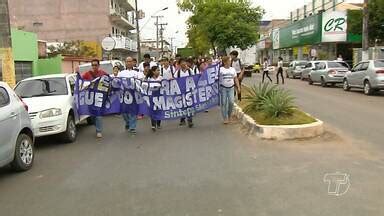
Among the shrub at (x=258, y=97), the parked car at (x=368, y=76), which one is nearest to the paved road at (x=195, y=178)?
the shrub at (x=258, y=97)

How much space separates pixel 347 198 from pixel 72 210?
10.5 feet

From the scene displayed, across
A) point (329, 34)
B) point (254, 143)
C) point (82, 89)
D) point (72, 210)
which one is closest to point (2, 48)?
point (82, 89)

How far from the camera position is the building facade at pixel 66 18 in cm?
5619

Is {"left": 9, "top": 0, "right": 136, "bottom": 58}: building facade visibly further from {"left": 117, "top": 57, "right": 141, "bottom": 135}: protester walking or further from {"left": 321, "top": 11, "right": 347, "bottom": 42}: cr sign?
{"left": 117, "top": 57, "right": 141, "bottom": 135}: protester walking

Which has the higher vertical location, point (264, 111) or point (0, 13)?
point (0, 13)

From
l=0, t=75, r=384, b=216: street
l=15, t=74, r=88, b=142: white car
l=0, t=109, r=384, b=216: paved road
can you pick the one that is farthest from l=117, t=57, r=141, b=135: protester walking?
l=15, t=74, r=88, b=142: white car

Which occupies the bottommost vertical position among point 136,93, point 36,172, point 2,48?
point 36,172

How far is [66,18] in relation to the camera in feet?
186

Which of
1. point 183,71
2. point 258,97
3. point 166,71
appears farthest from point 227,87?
point 166,71

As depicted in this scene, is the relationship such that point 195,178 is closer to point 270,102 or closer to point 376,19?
point 270,102

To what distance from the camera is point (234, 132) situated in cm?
1122

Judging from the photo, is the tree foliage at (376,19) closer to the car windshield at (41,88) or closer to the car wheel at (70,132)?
the car windshield at (41,88)

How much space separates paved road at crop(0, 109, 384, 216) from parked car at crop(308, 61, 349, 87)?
1783 cm

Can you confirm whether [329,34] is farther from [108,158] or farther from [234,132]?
[108,158]
